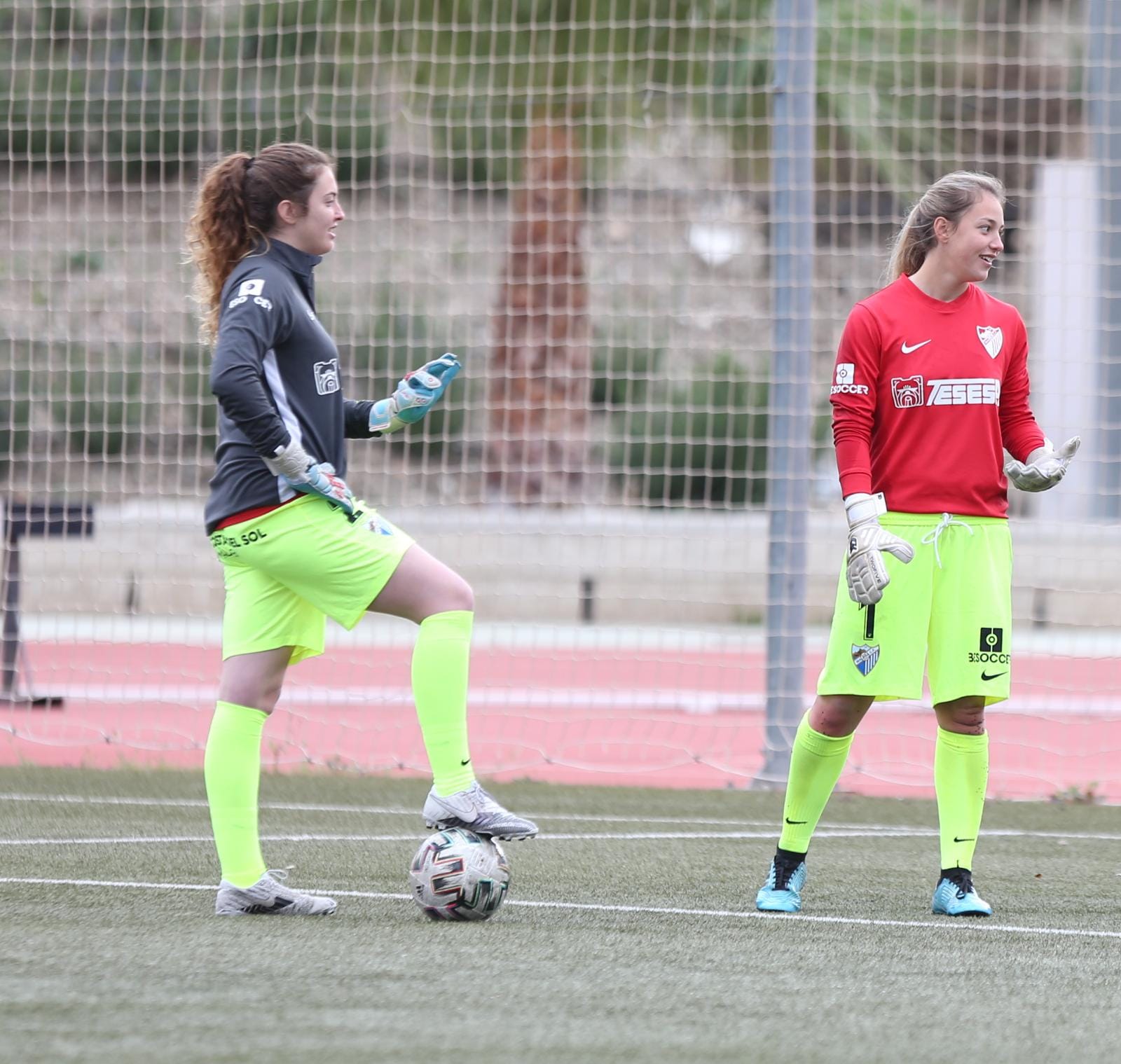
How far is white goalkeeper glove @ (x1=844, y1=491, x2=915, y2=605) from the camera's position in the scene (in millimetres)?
4355

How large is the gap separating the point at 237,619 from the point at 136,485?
866 centimetres

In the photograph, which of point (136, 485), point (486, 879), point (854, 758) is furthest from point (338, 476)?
point (136, 485)

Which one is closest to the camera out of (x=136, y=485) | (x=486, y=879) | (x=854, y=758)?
(x=486, y=879)

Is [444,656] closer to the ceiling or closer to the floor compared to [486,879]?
closer to the ceiling

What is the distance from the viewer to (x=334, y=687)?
1105cm

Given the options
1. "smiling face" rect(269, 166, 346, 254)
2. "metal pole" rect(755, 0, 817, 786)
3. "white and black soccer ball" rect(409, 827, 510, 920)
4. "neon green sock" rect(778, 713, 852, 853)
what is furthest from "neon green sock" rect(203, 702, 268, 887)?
"metal pole" rect(755, 0, 817, 786)

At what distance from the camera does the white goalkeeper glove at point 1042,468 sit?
458 centimetres

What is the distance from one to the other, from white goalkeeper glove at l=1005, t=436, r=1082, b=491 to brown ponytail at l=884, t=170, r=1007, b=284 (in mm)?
590

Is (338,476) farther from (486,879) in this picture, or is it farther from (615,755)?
(615,755)

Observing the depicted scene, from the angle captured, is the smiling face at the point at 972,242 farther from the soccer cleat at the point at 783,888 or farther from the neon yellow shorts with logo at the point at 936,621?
the soccer cleat at the point at 783,888

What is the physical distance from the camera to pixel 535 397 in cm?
1509

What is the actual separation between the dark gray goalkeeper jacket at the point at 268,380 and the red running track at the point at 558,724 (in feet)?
12.7

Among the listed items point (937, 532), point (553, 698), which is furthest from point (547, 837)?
point (553, 698)

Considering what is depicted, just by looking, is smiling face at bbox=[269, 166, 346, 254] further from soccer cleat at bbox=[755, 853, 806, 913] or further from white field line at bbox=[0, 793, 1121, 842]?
white field line at bbox=[0, 793, 1121, 842]
